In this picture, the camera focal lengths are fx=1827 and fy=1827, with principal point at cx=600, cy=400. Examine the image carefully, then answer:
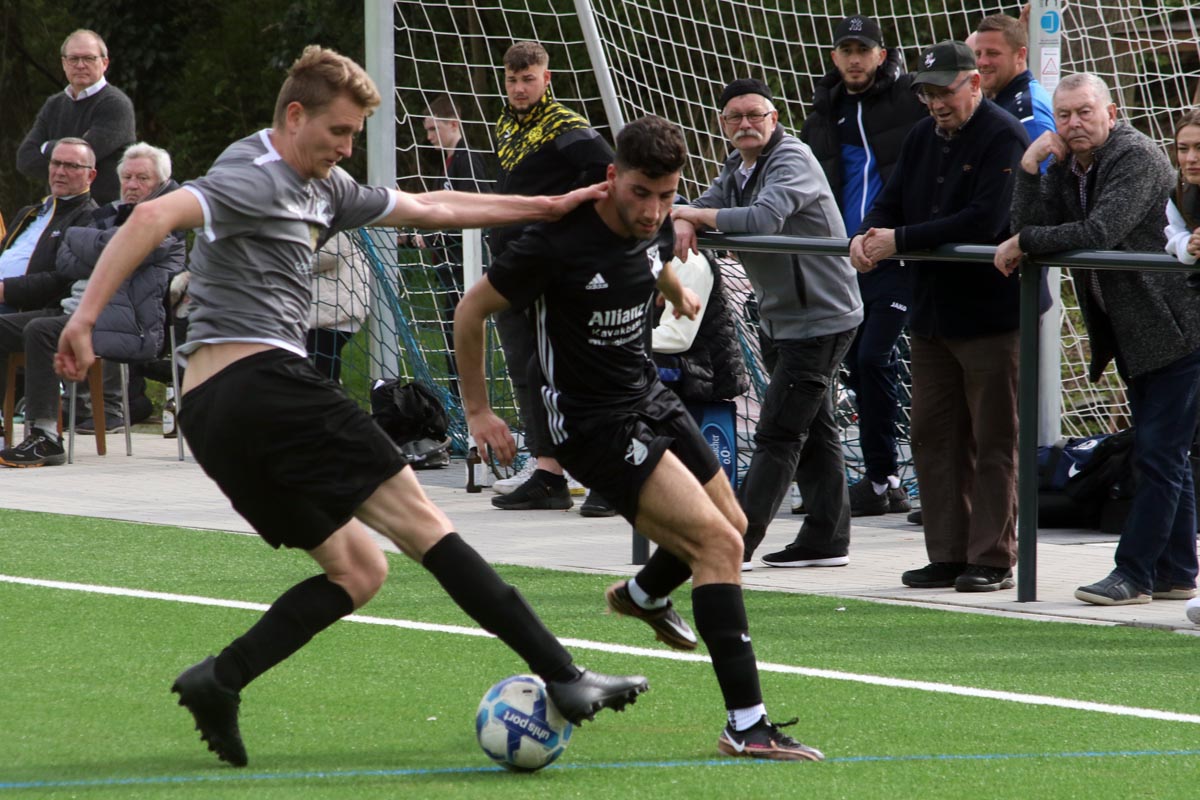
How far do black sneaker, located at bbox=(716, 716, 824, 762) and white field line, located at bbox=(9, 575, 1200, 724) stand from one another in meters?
1.05

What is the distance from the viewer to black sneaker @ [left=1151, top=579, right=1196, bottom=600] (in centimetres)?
740

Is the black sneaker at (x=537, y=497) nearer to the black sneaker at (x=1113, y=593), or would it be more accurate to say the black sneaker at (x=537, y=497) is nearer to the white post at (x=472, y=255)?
the white post at (x=472, y=255)

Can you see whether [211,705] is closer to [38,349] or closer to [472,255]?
[472,255]

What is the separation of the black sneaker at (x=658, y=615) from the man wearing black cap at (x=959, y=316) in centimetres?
231

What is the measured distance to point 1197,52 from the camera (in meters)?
11.2

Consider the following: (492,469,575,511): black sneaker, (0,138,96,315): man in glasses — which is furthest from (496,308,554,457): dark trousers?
(0,138,96,315): man in glasses

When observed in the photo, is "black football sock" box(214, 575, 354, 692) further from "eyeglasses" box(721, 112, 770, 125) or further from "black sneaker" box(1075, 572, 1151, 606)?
"eyeglasses" box(721, 112, 770, 125)

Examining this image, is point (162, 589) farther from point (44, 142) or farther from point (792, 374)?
point (44, 142)

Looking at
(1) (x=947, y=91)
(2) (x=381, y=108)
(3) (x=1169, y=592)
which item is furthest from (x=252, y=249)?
(2) (x=381, y=108)

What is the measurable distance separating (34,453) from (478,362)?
25.3ft

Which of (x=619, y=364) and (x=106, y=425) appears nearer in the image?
(x=619, y=364)

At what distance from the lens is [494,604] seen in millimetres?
4734

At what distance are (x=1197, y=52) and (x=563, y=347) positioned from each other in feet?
24.2

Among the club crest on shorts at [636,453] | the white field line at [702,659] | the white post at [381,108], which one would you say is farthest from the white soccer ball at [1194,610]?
the white post at [381,108]
